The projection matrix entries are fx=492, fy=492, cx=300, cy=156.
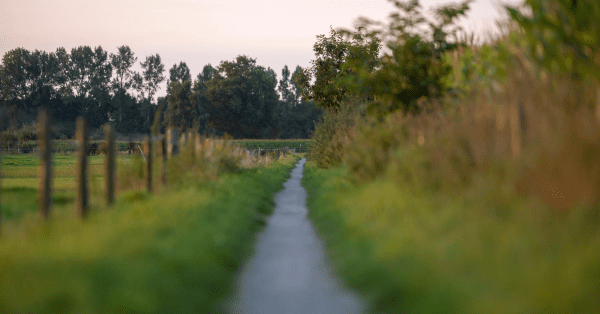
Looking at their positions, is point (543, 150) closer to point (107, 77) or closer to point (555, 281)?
point (555, 281)

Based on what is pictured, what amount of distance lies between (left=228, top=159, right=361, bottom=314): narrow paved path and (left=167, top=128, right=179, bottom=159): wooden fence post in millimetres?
4926

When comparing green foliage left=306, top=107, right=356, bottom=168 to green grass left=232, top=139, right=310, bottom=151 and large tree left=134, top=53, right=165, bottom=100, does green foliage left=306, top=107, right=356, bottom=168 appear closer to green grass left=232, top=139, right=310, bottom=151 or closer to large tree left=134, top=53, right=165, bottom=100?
green grass left=232, top=139, right=310, bottom=151

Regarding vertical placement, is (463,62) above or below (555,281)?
above

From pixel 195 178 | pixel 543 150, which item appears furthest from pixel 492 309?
pixel 195 178

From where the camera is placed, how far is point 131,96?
100m

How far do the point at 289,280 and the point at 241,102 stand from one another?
91.8m

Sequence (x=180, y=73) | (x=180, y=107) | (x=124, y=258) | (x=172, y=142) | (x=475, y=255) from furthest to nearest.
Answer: (x=180, y=73) < (x=180, y=107) < (x=172, y=142) < (x=124, y=258) < (x=475, y=255)

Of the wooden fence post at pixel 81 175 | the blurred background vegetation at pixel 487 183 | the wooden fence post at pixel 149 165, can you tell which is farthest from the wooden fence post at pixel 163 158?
the wooden fence post at pixel 81 175

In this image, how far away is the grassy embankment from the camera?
432 cm

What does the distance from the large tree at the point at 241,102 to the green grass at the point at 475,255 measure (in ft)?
294

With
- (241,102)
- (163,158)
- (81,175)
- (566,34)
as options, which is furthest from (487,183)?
(241,102)

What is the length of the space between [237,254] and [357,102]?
14.6m

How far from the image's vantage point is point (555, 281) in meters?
4.26

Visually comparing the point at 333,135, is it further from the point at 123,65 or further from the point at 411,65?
the point at 123,65
